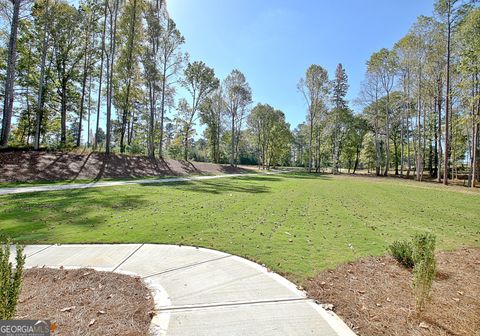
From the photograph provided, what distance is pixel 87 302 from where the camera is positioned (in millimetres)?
2742

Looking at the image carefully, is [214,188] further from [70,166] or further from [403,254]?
[403,254]

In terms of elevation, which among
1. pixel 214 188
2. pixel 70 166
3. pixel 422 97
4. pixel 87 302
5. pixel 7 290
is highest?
pixel 422 97

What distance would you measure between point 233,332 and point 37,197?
10508mm

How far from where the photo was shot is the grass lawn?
4.66 metres

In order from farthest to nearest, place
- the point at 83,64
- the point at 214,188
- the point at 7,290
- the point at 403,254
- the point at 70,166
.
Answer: the point at 83,64, the point at 70,166, the point at 214,188, the point at 403,254, the point at 7,290

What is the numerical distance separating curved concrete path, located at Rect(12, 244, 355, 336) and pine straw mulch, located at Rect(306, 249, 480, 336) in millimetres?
325

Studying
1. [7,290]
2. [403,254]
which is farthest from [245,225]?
[7,290]

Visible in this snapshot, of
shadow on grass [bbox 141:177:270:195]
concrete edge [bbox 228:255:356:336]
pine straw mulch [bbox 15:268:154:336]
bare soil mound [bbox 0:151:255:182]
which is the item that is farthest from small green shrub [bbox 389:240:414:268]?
bare soil mound [bbox 0:151:255:182]

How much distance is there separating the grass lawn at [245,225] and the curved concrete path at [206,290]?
432mm

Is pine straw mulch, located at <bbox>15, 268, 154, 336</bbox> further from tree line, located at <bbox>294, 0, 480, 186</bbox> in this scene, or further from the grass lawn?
tree line, located at <bbox>294, 0, 480, 186</bbox>

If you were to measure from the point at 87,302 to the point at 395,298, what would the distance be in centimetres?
379

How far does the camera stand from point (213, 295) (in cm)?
292

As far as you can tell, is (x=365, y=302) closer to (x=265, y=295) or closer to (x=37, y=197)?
(x=265, y=295)

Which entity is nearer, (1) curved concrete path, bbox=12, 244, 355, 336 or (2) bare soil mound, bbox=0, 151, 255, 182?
(1) curved concrete path, bbox=12, 244, 355, 336
